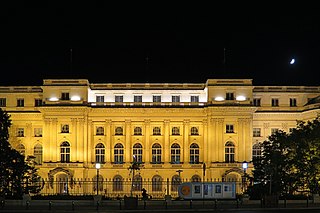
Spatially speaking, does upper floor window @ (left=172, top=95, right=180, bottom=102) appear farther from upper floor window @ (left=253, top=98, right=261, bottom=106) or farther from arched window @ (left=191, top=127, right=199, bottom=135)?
upper floor window @ (left=253, top=98, right=261, bottom=106)

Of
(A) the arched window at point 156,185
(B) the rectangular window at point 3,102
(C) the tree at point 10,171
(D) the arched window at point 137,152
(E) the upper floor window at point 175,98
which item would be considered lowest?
(A) the arched window at point 156,185

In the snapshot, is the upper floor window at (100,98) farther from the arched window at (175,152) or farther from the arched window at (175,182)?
the arched window at (175,182)

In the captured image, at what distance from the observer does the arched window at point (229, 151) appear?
123 m

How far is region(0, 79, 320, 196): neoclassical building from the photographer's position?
402ft

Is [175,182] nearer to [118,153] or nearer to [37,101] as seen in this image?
[118,153]

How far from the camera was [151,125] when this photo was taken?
415 feet

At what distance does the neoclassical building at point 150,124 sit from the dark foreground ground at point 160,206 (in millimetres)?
41690

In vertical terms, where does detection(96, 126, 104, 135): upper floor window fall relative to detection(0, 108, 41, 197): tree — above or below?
above

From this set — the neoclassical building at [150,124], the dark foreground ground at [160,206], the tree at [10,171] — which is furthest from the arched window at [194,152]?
the dark foreground ground at [160,206]

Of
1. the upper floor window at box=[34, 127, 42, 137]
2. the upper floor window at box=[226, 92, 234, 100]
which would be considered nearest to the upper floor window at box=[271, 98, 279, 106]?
the upper floor window at box=[226, 92, 234, 100]

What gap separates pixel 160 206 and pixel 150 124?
1993 inches

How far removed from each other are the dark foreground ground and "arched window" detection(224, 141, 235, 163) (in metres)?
43.6

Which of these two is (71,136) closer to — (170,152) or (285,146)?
(170,152)

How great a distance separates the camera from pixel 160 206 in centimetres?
7612
